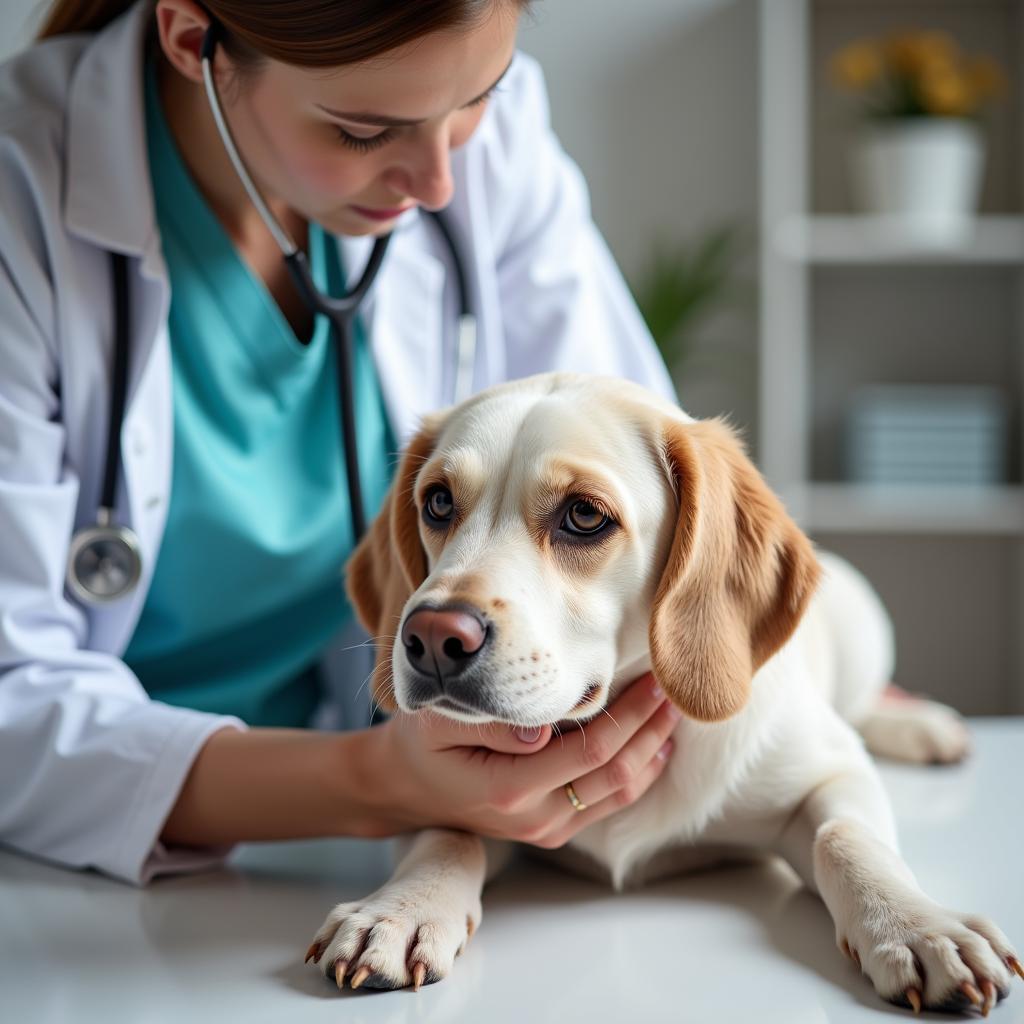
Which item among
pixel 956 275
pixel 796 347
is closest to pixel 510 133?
pixel 796 347

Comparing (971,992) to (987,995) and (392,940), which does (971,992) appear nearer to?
(987,995)

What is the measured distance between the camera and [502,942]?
0.93 metres

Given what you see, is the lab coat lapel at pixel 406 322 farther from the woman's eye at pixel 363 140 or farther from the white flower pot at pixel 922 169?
the white flower pot at pixel 922 169

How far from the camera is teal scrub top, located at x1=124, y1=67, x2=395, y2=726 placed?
4.48 ft

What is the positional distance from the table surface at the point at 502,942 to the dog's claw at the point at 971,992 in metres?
0.02

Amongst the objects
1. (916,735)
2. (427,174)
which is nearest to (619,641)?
(427,174)

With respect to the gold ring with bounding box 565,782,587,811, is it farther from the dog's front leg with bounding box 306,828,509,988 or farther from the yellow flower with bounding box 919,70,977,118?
the yellow flower with bounding box 919,70,977,118

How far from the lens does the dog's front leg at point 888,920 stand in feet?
2.58

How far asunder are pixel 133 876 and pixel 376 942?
1.13 feet

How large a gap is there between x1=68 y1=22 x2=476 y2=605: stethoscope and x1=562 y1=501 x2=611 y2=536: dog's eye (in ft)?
1.34

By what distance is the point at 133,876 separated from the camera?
42.4 inches

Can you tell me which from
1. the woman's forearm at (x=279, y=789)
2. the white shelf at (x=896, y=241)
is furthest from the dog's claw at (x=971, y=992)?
the white shelf at (x=896, y=241)

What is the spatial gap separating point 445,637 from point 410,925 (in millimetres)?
220

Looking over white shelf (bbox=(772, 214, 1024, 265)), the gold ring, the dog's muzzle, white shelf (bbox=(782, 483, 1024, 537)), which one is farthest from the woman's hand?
white shelf (bbox=(772, 214, 1024, 265))
